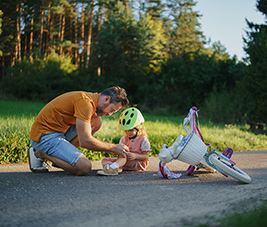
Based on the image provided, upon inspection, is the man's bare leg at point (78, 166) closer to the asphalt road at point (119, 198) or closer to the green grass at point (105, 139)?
the asphalt road at point (119, 198)

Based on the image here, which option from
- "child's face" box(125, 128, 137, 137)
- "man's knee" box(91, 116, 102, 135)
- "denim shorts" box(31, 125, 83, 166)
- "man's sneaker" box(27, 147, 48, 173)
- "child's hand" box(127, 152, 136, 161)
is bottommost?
"man's sneaker" box(27, 147, 48, 173)

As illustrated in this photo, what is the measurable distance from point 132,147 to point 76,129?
36.9 inches

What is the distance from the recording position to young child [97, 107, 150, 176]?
388cm

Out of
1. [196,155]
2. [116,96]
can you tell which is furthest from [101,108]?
[196,155]

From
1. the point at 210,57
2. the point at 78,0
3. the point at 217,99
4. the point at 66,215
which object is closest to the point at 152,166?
the point at 66,215

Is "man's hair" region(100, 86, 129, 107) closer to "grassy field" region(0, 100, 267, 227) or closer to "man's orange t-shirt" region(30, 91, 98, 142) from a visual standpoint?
"man's orange t-shirt" region(30, 91, 98, 142)

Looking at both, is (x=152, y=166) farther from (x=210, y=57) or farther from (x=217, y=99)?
(x=210, y=57)

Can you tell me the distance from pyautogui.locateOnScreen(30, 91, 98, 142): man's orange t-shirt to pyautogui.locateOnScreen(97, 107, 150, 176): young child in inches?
21.4

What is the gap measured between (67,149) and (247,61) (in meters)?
11.7

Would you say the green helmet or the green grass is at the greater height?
the green helmet

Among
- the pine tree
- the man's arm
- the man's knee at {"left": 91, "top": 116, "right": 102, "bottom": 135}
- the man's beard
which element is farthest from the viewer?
the pine tree

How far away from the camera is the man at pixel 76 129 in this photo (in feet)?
11.9

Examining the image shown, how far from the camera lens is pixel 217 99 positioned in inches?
540

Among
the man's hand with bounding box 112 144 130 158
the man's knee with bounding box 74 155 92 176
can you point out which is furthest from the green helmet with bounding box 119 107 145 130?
the man's knee with bounding box 74 155 92 176
